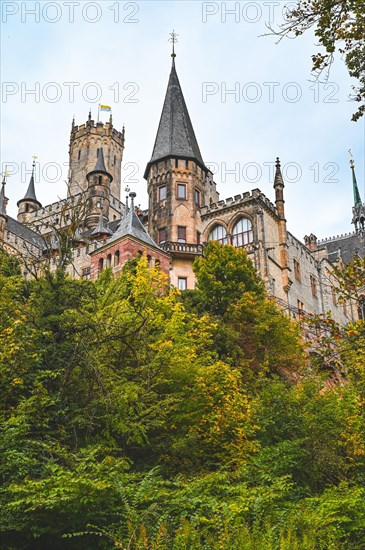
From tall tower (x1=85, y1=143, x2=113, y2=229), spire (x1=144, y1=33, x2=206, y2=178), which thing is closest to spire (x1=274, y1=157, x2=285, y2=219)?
spire (x1=144, y1=33, x2=206, y2=178)

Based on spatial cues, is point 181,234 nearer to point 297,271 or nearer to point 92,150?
point 297,271

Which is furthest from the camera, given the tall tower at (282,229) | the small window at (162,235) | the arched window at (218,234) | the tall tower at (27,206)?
the tall tower at (27,206)

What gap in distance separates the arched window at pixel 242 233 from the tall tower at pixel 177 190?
2564 mm

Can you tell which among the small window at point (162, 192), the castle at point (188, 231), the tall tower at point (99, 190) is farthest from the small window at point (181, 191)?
the tall tower at point (99, 190)

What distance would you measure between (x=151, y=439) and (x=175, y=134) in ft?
111

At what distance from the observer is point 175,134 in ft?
157

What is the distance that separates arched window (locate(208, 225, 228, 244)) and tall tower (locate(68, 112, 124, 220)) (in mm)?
39331

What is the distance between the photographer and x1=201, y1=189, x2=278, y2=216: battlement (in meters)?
44.3

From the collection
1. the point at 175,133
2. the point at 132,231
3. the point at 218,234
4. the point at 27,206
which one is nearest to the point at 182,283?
the point at 218,234

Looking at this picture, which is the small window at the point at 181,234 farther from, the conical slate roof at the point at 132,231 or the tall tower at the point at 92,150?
the tall tower at the point at 92,150

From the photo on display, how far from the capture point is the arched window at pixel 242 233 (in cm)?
4362

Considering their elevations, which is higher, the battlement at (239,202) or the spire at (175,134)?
the spire at (175,134)

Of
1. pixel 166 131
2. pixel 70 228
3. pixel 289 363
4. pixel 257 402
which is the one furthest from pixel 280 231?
pixel 70 228

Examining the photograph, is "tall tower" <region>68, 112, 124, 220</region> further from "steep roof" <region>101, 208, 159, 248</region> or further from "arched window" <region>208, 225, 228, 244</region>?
"steep roof" <region>101, 208, 159, 248</region>
